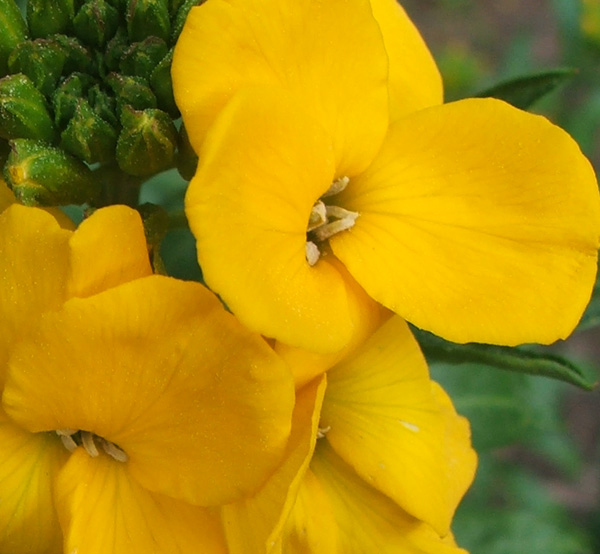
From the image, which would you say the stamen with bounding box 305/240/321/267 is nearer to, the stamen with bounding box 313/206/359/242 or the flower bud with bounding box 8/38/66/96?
the stamen with bounding box 313/206/359/242

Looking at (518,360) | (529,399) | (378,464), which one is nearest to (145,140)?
(378,464)

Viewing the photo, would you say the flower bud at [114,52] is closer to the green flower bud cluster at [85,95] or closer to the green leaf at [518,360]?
the green flower bud cluster at [85,95]

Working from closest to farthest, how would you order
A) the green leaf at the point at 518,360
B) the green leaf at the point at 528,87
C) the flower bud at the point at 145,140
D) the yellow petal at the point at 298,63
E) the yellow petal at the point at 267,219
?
the yellow petal at the point at 267,219 → the yellow petal at the point at 298,63 → the flower bud at the point at 145,140 → the green leaf at the point at 518,360 → the green leaf at the point at 528,87

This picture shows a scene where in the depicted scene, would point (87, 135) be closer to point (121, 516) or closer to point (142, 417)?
point (142, 417)

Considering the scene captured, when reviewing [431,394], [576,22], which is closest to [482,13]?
[576,22]

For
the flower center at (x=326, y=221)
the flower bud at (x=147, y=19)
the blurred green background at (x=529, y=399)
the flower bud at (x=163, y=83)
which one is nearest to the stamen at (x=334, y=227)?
the flower center at (x=326, y=221)

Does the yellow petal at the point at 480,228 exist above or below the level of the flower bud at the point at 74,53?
below

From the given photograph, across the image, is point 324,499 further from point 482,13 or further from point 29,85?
point 482,13
